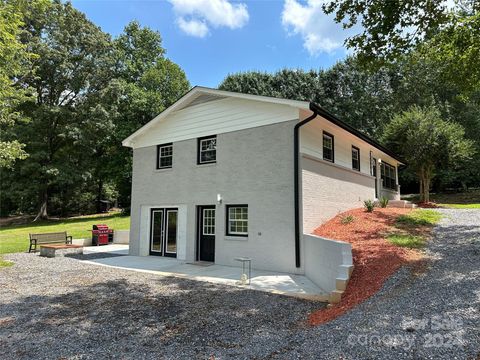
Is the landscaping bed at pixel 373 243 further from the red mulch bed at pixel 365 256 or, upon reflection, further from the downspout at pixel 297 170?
the downspout at pixel 297 170

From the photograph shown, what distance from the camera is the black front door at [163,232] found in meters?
14.4

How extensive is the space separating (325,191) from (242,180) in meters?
3.21

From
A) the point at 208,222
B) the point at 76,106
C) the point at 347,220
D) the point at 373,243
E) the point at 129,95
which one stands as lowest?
the point at 373,243

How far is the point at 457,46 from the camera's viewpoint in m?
9.80

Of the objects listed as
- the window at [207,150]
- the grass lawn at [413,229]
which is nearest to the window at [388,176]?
the grass lawn at [413,229]

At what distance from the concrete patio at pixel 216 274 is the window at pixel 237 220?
133 cm

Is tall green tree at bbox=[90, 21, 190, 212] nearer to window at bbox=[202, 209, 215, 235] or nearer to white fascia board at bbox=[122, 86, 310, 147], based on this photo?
white fascia board at bbox=[122, 86, 310, 147]

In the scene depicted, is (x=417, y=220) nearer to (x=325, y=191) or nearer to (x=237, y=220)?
(x=325, y=191)

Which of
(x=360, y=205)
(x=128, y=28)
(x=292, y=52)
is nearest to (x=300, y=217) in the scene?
(x=360, y=205)

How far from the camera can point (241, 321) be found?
6.07m

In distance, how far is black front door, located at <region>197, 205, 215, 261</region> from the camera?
1319cm

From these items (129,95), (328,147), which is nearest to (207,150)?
(328,147)

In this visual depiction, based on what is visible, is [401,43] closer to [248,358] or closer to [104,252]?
[248,358]

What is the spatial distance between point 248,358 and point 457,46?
10.4 metres
